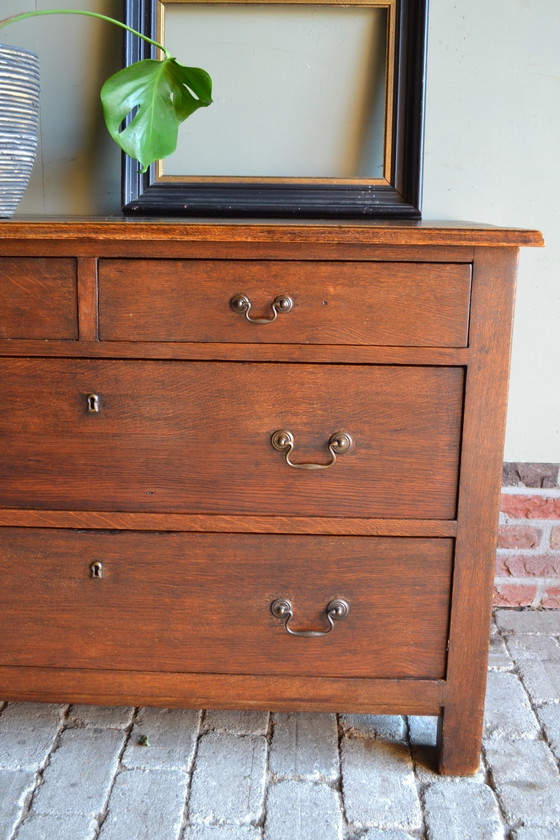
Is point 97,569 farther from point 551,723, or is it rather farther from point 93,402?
point 551,723

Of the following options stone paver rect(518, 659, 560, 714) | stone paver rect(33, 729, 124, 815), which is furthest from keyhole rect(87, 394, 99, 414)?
stone paver rect(518, 659, 560, 714)

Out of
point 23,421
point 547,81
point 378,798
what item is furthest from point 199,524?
point 547,81

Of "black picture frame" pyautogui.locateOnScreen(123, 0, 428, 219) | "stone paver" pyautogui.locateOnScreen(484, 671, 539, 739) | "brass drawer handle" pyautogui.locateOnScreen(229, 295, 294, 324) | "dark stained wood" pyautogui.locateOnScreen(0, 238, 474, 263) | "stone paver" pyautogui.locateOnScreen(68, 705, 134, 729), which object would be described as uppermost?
"black picture frame" pyautogui.locateOnScreen(123, 0, 428, 219)

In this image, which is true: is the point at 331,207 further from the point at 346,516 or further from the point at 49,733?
the point at 49,733

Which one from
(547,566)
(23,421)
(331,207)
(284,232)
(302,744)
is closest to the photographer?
(284,232)

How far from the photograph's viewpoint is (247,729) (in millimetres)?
1710

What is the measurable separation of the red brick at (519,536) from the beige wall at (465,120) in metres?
0.55

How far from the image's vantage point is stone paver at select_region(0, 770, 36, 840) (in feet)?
4.70

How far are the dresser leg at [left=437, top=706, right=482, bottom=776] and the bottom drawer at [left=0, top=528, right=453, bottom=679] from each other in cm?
9

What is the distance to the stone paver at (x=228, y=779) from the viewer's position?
148cm

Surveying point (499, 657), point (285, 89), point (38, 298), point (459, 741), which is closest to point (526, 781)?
point (459, 741)

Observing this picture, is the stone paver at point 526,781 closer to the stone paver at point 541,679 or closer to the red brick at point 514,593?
the stone paver at point 541,679

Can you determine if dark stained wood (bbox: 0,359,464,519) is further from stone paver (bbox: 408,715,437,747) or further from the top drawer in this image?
stone paver (bbox: 408,715,437,747)

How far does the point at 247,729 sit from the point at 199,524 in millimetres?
499
